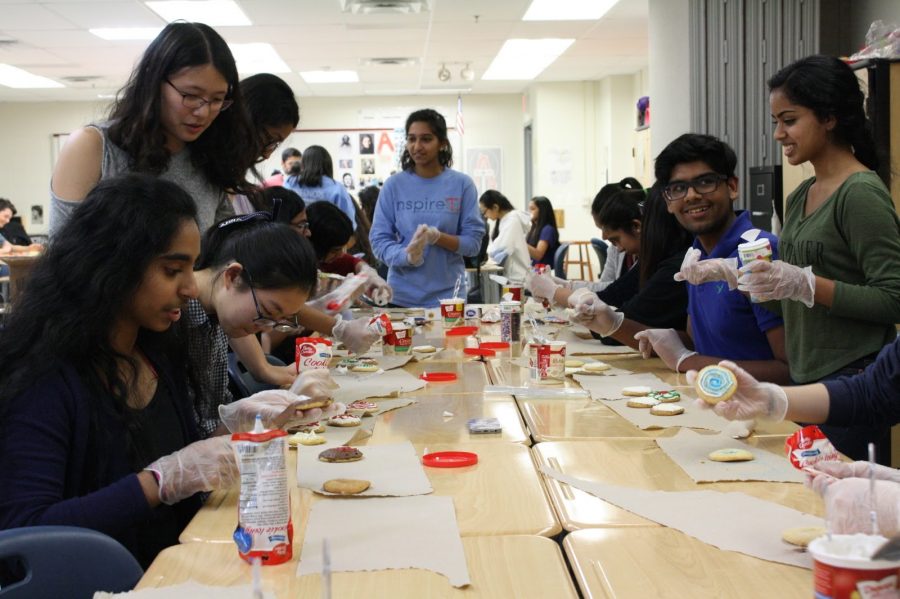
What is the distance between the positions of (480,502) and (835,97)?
151 centimetres

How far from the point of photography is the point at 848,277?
229 cm

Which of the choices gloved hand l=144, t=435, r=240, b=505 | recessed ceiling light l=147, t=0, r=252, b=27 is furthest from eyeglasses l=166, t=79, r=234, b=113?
recessed ceiling light l=147, t=0, r=252, b=27

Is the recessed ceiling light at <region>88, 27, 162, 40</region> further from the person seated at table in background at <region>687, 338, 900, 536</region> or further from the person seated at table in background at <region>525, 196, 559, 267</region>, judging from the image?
the person seated at table in background at <region>687, 338, 900, 536</region>

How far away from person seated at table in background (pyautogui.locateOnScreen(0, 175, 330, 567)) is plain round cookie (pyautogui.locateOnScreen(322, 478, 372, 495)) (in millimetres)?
170

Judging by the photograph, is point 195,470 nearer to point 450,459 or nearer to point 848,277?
point 450,459

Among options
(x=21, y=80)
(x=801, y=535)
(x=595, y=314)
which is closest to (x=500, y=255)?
(x=595, y=314)

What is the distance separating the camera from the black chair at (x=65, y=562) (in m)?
1.31

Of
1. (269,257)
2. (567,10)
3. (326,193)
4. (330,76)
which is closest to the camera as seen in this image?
(269,257)

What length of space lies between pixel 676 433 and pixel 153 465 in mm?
1105

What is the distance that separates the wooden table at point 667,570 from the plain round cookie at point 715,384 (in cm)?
36

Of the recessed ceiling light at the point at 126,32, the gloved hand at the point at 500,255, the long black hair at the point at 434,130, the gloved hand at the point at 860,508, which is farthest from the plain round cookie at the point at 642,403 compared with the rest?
the recessed ceiling light at the point at 126,32

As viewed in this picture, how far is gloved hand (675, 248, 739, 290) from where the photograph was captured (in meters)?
2.41

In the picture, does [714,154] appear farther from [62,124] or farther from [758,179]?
[62,124]

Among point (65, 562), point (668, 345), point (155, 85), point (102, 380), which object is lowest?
point (65, 562)
